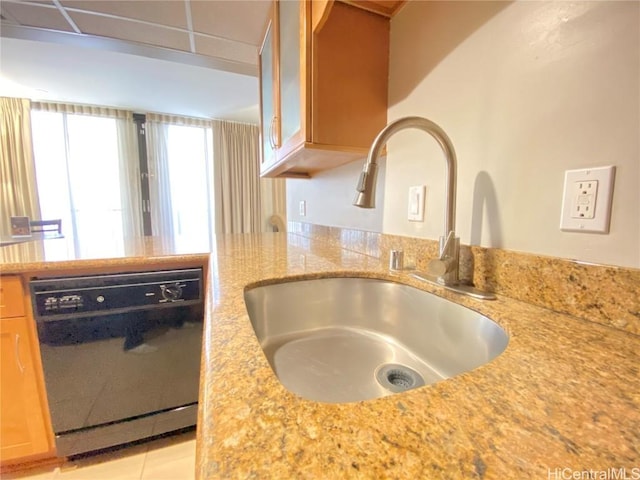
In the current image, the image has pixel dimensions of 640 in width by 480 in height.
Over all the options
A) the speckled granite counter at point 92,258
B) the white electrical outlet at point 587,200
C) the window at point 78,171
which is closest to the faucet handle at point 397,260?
the white electrical outlet at point 587,200

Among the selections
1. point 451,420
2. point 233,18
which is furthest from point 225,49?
point 451,420

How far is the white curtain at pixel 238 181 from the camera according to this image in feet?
12.9

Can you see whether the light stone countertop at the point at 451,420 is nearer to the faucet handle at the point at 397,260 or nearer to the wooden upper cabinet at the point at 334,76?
the faucet handle at the point at 397,260

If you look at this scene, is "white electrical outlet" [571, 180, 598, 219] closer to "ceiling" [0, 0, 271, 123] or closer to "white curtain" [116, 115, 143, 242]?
"ceiling" [0, 0, 271, 123]

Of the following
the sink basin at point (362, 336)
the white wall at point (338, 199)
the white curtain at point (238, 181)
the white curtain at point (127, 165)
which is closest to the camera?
the sink basin at point (362, 336)

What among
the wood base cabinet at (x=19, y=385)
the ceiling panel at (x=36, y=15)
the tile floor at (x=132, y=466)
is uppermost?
the ceiling panel at (x=36, y=15)

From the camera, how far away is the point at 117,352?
96 cm

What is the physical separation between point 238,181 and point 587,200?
4.06m

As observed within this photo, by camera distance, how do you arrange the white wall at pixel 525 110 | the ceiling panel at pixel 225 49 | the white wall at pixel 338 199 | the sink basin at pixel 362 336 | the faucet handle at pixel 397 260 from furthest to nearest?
the ceiling panel at pixel 225 49
the white wall at pixel 338 199
the faucet handle at pixel 397 260
the sink basin at pixel 362 336
the white wall at pixel 525 110

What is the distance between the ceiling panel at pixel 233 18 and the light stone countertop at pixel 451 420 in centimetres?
153

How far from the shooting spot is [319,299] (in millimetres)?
787

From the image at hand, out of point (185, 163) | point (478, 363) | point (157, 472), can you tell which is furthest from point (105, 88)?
point (478, 363)

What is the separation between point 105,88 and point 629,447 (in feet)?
12.9

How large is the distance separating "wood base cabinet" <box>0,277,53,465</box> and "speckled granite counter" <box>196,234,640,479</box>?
965mm
